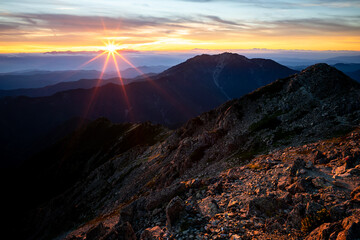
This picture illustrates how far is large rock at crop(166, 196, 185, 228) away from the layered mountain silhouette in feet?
0.21

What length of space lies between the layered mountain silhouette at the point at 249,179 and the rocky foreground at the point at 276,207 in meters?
0.06

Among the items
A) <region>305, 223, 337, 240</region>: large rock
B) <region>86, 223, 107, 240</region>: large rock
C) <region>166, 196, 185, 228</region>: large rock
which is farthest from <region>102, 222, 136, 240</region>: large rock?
<region>305, 223, 337, 240</region>: large rock

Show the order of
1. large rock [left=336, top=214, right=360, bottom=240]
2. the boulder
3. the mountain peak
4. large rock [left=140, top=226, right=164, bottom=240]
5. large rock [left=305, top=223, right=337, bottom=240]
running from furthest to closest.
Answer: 1. the mountain peak
2. the boulder
3. large rock [left=140, top=226, right=164, bottom=240]
4. large rock [left=305, top=223, right=337, bottom=240]
5. large rock [left=336, top=214, right=360, bottom=240]

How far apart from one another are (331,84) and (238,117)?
62.9 ft

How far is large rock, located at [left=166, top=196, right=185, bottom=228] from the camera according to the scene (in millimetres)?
13955

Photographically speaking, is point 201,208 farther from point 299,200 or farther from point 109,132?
point 109,132

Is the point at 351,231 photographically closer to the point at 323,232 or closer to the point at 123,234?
the point at 323,232

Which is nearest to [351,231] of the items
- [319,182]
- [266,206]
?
[266,206]

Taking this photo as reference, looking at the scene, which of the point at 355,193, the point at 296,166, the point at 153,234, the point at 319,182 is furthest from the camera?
the point at 296,166

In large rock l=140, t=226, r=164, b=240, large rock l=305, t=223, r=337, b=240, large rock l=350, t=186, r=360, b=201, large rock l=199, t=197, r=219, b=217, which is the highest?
large rock l=350, t=186, r=360, b=201

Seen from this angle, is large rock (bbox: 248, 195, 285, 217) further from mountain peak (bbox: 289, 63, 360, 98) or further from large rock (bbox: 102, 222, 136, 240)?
mountain peak (bbox: 289, 63, 360, 98)

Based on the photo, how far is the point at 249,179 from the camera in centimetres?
1791

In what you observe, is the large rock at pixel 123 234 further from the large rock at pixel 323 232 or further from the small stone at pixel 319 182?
the small stone at pixel 319 182

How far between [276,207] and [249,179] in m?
5.66
